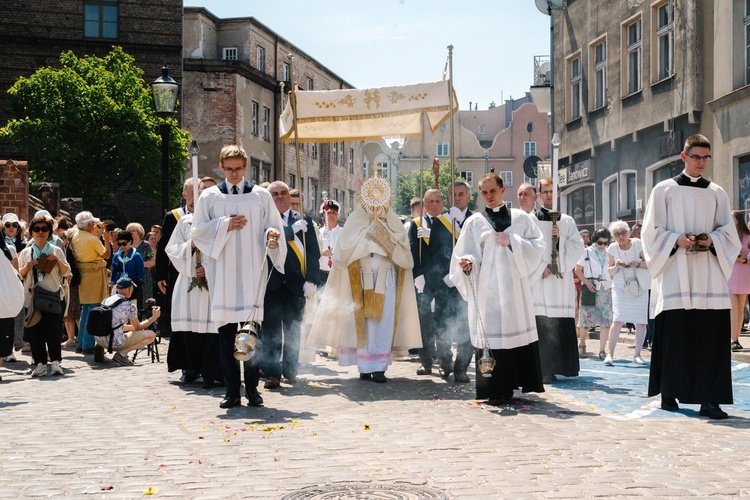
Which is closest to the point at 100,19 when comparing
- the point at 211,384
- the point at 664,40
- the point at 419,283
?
the point at 664,40

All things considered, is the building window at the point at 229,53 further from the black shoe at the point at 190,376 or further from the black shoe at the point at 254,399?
the black shoe at the point at 254,399

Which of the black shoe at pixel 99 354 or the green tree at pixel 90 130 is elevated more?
the green tree at pixel 90 130

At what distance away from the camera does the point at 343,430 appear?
765 centimetres

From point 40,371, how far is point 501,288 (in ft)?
18.1

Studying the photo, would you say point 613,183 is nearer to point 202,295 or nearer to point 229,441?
point 202,295

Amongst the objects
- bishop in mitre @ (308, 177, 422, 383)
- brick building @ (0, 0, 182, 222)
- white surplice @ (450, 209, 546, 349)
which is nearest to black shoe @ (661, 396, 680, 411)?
white surplice @ (450, 209, 546, 349)

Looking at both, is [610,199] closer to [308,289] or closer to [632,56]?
[632,56]

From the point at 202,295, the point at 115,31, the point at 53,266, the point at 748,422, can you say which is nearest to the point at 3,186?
the point at 53,266

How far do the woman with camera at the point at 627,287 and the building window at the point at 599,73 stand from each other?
14.2 metres

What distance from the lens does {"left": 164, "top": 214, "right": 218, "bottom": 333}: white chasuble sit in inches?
404

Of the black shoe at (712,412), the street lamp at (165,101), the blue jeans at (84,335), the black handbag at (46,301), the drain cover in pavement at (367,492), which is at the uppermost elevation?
the street lamp at (165,101)

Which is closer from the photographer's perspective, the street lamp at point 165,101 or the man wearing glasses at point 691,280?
the man wearing glasses at point 691,280

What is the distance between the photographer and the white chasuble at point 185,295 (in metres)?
10.3

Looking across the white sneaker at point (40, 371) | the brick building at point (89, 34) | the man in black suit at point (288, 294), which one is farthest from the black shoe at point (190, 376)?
the brick building at point (89, 34)
